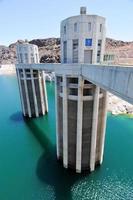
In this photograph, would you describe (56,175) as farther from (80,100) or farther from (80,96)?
(80,96)

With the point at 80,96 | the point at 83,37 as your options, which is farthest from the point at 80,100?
the point at 83,37

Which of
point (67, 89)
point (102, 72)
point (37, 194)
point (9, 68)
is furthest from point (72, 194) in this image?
point (9, 68)

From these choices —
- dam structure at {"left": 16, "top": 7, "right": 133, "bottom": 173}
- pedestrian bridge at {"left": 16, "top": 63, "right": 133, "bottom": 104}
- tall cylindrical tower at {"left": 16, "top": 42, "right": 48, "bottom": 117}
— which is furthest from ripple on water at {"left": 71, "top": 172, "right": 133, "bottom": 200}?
tall cylindrical tower at {"left": 16, "top": 42, "right": 48, "bottom": 117}

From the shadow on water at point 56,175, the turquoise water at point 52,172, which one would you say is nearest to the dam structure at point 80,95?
the shadow on water at point 56,175

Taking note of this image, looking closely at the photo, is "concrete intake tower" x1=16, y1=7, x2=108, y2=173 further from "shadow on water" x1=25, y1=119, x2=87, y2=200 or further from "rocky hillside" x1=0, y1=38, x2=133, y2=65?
"rocky hillside" x1=0, y1=38, x2=133, y2=65

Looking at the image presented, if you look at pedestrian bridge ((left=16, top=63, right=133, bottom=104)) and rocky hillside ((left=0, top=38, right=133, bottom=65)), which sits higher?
rocky hillside ((left=0, top=38, right=133, bottom=65))

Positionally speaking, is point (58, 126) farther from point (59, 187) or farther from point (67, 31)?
point (67, 31)
